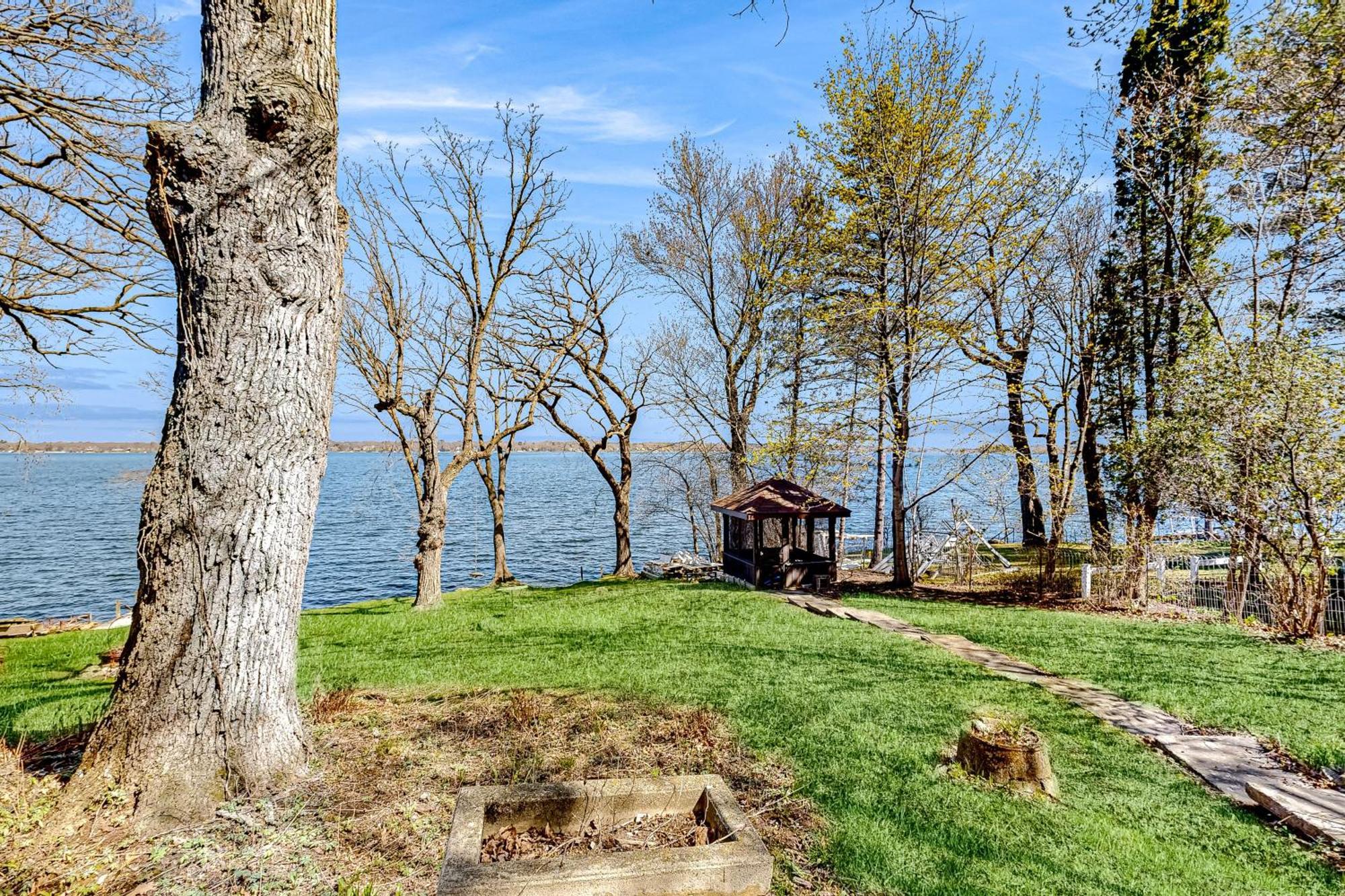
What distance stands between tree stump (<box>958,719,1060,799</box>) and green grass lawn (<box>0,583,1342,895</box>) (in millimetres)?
136

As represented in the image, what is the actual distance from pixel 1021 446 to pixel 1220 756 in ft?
43.3

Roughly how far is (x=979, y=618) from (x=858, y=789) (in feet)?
24.2

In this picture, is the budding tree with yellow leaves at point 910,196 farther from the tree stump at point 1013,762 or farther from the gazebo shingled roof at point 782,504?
the tree stump at point 1013,762

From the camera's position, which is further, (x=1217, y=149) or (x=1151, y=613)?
(x=1217, y=149)

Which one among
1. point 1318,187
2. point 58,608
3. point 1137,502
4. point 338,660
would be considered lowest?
point 58,608

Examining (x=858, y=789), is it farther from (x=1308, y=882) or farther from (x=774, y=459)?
(x=774, y=459)

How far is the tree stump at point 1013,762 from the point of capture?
4266 mm

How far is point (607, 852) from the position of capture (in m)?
2.76

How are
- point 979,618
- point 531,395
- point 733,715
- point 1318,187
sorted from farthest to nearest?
point 531,395 → point 979,618 → point 1318,187 → point 733,715

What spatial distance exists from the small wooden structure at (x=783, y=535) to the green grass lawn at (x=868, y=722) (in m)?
4.45

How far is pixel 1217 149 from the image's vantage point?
13617 millimetres

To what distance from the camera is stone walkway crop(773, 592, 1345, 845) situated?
13.6ft

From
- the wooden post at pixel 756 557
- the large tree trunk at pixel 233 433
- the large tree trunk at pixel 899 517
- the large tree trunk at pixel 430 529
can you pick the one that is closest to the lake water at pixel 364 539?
the large tree trunk at pixel 899 517

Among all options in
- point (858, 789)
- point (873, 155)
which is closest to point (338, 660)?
point (858, 789)
